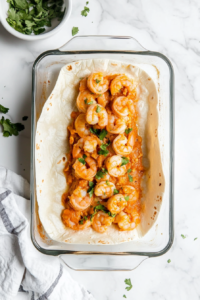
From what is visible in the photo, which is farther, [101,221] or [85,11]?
[85,11]

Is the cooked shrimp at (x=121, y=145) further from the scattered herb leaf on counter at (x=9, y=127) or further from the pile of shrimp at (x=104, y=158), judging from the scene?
the scattered herb leaf on counter at (x=9, y=127)

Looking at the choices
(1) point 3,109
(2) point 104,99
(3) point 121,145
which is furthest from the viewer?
(1) point 3,109

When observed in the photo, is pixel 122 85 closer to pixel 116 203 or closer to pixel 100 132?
pixel 100 132

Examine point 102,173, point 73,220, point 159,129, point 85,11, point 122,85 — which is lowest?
point 73,220

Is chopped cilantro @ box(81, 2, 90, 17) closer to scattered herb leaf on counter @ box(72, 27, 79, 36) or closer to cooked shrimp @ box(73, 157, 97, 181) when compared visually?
scattered herb leaf on counter @ box(72, 27, 79, 36)

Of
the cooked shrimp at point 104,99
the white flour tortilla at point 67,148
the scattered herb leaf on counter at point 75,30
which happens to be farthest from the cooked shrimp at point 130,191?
the scattered herb leaf on counter at point 75,30

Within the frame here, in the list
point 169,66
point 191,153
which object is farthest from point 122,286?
point 169,66

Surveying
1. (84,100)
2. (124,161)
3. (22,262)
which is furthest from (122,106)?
(22,262)
